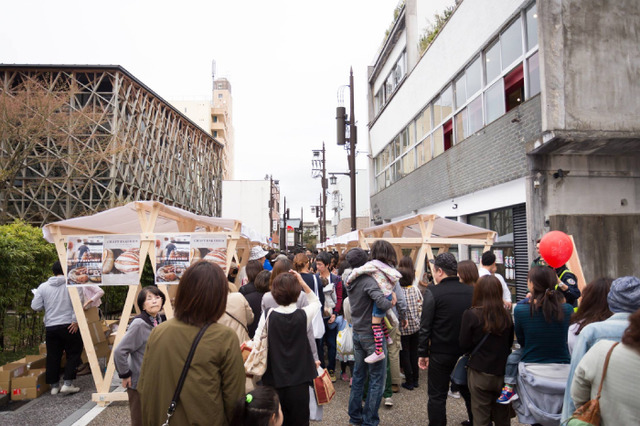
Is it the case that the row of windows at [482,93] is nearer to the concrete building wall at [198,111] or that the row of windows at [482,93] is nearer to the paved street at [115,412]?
the paved street at [115,412]

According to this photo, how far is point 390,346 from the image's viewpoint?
18.6 feet

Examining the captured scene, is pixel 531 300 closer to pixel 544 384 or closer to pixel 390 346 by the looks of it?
pixel 544 384

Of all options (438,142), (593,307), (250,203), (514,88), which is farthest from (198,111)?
(593,307)

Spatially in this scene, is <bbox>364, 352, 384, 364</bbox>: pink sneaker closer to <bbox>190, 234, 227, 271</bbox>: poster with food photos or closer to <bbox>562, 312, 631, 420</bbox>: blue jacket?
<bbox>562, 312, 631, 420</bbox>: blue jacket

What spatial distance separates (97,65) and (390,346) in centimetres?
3713

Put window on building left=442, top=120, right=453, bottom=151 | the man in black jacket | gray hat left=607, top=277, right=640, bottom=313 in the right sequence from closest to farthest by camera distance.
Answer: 1. gray hat left=607, top=277, right=640, bottom=313
2. the man in black jacket
3. window on building left=442, top=120, right=453, bottom=151

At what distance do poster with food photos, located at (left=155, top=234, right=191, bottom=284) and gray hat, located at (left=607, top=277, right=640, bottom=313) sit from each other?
15.2 feet

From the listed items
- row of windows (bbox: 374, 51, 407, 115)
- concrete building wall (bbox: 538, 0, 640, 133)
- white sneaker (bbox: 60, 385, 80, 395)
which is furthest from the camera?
row of windows (bbox: 374, 51, 407, 115)

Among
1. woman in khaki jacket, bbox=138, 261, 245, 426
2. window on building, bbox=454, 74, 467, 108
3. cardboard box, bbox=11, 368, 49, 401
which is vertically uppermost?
window on building, bbox=454, 74, 467, 108

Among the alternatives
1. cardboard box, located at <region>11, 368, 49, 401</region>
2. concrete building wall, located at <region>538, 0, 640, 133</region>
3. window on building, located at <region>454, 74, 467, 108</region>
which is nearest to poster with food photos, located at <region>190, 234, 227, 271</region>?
cardboard box, located at <region>11, 368, 49, 401</region>

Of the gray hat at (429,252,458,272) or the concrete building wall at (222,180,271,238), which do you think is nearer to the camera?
the gray hat at (429,252,458,272)

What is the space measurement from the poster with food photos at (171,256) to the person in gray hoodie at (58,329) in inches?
63.8

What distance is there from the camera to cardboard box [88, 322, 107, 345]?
21.4 ft

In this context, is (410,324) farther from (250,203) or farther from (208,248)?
(250,203)
